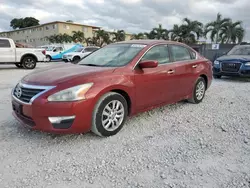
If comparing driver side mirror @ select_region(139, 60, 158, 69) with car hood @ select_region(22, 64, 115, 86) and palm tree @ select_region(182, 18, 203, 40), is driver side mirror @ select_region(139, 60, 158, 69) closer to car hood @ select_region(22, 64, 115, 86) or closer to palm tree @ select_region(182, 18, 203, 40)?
car hood @ select_region(22, 64, 115, 86)

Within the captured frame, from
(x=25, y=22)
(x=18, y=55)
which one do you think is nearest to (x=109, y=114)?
(x=18, y=55)

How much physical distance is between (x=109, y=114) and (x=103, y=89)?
421 millimetres

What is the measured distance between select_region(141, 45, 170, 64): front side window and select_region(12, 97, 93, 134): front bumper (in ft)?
4.95

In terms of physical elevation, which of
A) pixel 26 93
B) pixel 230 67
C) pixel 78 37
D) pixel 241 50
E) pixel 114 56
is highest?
pixel 78 37

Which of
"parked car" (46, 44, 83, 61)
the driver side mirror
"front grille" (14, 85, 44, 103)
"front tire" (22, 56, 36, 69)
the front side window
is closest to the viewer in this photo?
"front grille" (14, 85, 44, 103)

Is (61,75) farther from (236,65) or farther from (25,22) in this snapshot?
(25,22)

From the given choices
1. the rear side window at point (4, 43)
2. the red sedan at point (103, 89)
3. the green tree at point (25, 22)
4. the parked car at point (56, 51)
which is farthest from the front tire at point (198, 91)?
the green tree at point (25, 22)

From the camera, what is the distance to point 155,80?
4090 millimetres

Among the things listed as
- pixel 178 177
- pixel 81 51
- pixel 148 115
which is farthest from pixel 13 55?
pixel 178 177

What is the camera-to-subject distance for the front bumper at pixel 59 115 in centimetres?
304

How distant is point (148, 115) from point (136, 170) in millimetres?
1951

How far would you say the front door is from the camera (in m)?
3.86

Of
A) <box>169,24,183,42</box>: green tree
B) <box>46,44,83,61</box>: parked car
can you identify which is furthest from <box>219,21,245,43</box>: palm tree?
<box>46,44,83,61</box>: parked car

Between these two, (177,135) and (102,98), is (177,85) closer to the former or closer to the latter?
(177,135)
